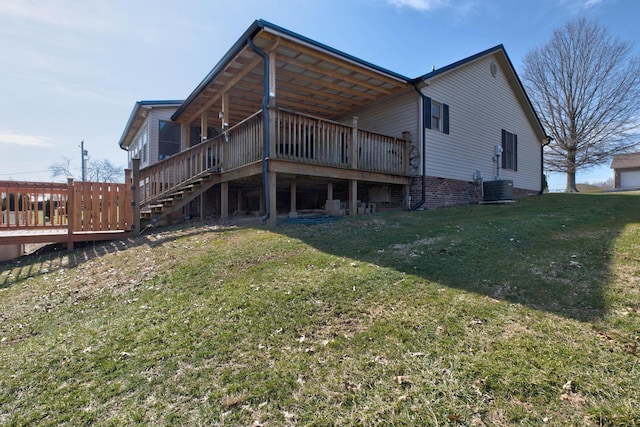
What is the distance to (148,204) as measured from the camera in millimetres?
10141

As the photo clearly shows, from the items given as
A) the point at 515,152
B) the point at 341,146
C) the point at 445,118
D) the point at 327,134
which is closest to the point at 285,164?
the point at 327,134

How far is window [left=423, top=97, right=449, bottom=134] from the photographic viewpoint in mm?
10539

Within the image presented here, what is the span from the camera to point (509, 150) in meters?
14.5

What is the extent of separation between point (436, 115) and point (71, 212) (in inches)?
423

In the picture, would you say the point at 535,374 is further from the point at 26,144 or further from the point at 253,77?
the point at 26,144

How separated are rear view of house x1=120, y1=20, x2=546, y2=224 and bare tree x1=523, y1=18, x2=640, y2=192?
44.1ft

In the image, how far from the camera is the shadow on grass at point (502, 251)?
131 inches

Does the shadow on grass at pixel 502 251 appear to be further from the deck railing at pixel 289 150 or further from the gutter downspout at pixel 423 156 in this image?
the gutter downspout at pixel 423 156

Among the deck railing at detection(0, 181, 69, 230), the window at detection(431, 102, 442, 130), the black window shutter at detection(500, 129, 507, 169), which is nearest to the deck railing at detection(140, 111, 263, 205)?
the deck railing at detection(0, 181, 69, 230)

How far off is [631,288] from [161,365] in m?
4.43

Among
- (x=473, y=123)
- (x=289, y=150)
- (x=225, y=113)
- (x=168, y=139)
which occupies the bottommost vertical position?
(x=289, y=150)

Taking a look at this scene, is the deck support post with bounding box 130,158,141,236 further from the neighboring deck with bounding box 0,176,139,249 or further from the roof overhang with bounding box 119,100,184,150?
the roof overhang with bounding box 119,100,184,150

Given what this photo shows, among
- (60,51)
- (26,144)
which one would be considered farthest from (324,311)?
(26,144)

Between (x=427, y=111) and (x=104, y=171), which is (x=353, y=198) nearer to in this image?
(x=427, y=111)
